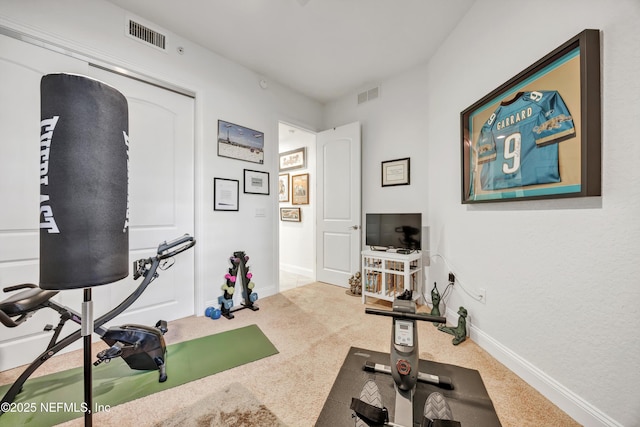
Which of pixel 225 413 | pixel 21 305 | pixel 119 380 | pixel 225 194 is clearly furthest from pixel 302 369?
pixel 225 194

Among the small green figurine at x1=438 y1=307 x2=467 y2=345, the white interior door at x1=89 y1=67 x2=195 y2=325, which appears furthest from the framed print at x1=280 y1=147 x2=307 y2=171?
the small green figurine at x1=438 y1=307 x2=467 y2=345

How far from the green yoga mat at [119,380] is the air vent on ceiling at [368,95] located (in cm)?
330

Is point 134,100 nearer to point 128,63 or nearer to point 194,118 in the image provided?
point 128,63

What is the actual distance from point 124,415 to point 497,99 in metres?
3.14

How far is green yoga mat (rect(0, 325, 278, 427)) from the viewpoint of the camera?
1.41m

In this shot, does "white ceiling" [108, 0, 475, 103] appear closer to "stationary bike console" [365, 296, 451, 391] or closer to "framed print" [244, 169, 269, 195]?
"framed print" [244, 169, 269, 195]

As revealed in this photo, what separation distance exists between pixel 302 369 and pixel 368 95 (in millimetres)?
3453

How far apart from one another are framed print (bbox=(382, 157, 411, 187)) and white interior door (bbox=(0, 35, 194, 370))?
7.86 feet

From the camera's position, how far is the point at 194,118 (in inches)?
109

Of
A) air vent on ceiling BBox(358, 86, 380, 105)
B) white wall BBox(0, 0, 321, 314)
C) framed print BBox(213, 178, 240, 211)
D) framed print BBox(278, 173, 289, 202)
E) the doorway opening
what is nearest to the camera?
white wall BBox(0, 0, 321, 314)

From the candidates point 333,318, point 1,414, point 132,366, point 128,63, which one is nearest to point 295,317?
point 333,318

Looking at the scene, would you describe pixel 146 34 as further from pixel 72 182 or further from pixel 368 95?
pixel 368 95

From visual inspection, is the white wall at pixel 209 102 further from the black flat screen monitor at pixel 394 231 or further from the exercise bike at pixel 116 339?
the black flat screen monitor at pixel 394 231

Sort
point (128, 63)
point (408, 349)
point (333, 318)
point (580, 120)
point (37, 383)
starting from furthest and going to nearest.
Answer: point (333, 318) < point (128, 63) < point (37, 383) < point (408, 349) < point (580, 120)
